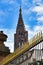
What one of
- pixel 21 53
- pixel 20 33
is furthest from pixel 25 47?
pixel 20 33

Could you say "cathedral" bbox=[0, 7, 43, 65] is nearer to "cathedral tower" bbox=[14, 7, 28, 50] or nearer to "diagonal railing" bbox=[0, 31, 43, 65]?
"diagonal railing" bbox=[0, 31, 43, 65]

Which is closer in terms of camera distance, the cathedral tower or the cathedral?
the cathedral

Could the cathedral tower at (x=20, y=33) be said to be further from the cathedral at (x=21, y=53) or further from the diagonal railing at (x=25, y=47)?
the diagonal railing at (x=25, y=47)

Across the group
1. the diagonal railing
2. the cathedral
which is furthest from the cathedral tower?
the diagonal railing

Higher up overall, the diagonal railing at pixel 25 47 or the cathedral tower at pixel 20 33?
the diagonal railing at pixel 25 47

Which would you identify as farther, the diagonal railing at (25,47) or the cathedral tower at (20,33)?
the cathedral tower at (20,33)

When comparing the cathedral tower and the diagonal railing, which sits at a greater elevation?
the diagonal railing

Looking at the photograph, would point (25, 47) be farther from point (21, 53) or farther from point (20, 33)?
point (20, 33)

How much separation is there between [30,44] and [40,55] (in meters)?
3.09

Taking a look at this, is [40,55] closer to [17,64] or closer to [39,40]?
[17,64]

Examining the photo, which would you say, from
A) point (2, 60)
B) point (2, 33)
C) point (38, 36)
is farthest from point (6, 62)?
point (38, 36)

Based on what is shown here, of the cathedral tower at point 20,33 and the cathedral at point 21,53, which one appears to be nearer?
the cathedral at point 21,53

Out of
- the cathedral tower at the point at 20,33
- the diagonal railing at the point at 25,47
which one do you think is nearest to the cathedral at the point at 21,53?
the diagonal railing at the point at 25,47

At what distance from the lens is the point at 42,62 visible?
14.4m
